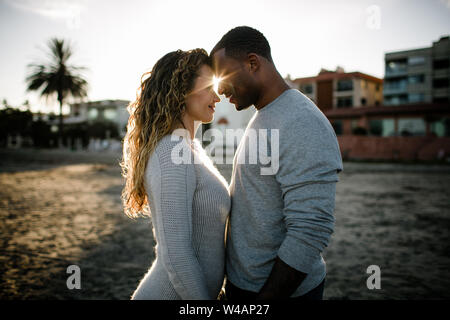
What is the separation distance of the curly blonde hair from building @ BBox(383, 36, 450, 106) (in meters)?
47.2

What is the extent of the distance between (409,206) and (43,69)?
141 feet

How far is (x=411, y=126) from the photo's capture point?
32312 millimetres

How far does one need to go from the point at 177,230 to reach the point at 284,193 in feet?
1.74

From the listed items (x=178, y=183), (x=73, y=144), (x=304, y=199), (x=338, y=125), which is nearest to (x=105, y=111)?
(x=73, y=144)

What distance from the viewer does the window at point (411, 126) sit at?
1247 inches

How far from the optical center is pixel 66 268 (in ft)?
15.0

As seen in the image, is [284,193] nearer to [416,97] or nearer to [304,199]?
[304,199]

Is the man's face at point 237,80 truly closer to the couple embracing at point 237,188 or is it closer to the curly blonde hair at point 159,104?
the couple embracing at point 237,188

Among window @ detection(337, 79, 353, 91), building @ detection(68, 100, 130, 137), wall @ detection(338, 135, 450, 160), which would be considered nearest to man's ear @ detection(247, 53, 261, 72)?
wall @ detection(338, 135, 450, 160)

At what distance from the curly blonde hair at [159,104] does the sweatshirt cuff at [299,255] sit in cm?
82

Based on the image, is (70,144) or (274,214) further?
(70,144)
